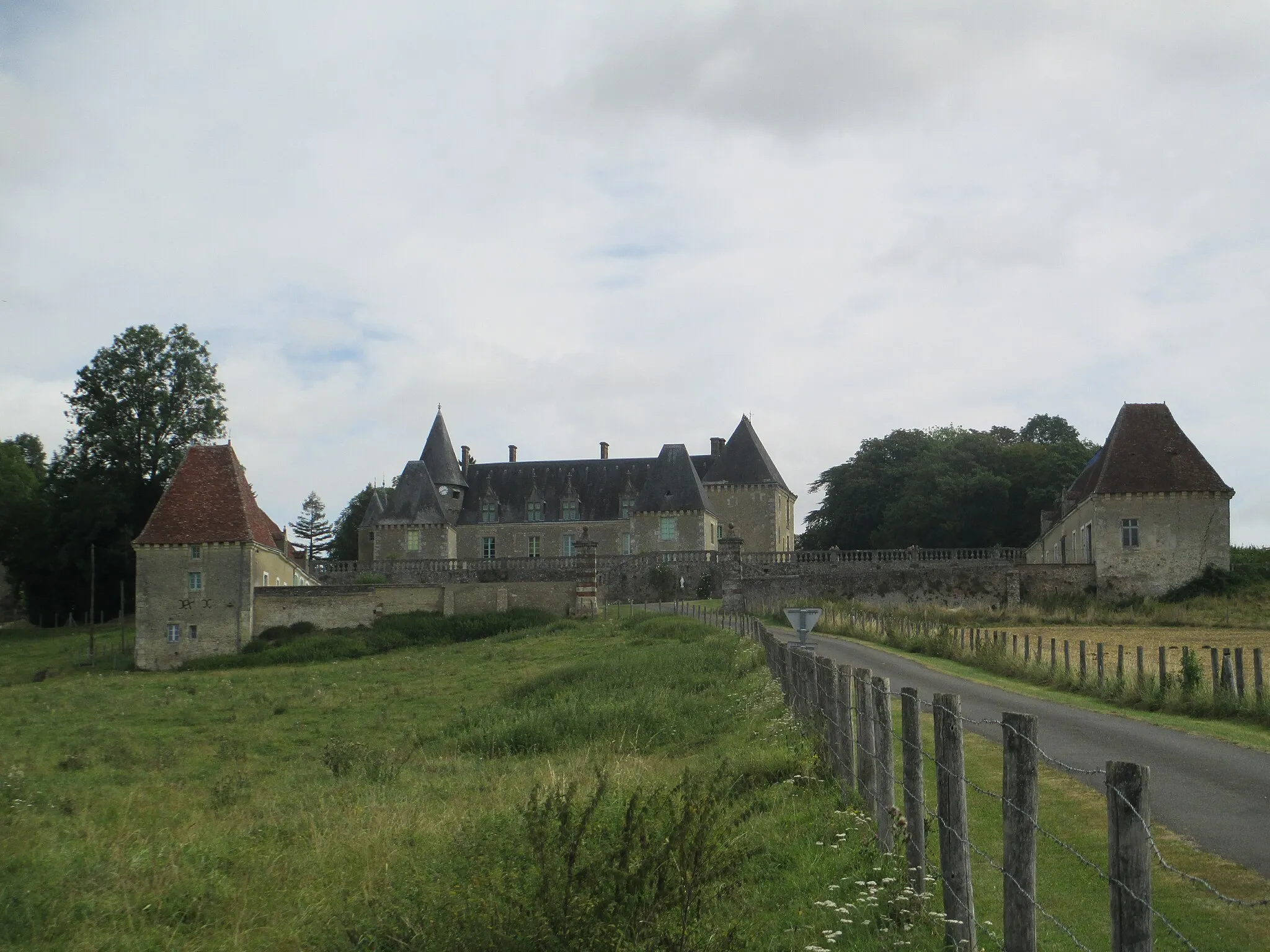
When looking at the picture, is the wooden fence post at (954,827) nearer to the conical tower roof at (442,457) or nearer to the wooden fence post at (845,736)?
the wooden fence post at (845,736)

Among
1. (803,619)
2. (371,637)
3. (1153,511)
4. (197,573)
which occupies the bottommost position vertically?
(371,637)

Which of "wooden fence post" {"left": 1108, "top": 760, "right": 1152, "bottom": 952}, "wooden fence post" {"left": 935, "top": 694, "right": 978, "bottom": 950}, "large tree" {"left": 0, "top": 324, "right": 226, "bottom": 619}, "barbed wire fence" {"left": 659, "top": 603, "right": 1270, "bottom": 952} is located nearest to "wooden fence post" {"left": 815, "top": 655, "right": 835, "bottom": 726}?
"barbed wire fence" {"left": 659, "top": 603, "right": 1270, "bottom": 952}

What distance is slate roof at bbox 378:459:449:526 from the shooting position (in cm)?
5794

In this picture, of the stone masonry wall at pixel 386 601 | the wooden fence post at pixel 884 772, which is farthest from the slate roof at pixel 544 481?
the wooden fence post at pixel 884 772

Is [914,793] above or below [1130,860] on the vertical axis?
below

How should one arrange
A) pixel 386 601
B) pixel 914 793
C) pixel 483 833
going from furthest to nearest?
pixel 386 601, pixel 483 833, pixel 914 793

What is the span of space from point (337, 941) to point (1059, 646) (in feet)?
79.4

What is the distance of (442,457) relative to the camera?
200 ft

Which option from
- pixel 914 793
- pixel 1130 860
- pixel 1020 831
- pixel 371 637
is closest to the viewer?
pixel 1130 860

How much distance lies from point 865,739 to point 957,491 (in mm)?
52941

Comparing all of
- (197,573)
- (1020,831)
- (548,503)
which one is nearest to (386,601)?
(197,573)

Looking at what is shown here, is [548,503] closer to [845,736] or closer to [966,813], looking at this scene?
[845,736]

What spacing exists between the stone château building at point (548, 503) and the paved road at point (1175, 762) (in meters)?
42.5

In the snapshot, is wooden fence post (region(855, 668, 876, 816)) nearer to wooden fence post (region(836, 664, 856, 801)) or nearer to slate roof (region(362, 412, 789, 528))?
wooden fence post (region(836, 664, 856, 801))
